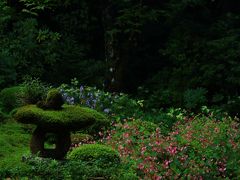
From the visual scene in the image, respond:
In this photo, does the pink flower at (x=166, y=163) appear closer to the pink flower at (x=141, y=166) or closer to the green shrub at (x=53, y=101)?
the pink flower at (x=141, y=166)

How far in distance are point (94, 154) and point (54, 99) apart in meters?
1.15

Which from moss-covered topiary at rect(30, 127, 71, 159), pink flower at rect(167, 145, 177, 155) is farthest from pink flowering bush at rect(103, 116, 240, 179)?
moss-covered topiary at rect(30, 127, 71, 159)

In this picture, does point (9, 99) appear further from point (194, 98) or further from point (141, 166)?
point (141, 166)

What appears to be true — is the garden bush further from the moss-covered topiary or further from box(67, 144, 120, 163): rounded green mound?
the moss-covered topiary

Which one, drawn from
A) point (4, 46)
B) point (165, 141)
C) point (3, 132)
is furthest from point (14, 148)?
point (4, 46)

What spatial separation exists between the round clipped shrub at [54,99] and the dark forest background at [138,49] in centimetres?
706

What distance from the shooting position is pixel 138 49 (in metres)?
21.4

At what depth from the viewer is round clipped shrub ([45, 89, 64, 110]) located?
9.02 m

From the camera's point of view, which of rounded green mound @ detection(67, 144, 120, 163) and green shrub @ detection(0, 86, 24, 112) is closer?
rounded green mound @ detection(67, 144, 120, 163)

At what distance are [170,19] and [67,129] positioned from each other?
11724mm

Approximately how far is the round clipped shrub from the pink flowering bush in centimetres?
164

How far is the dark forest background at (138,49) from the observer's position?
1738 cm

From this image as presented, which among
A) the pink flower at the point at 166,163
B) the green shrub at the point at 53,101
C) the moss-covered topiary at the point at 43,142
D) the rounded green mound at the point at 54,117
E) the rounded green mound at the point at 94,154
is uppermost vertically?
the green shrub at the point at 53,101

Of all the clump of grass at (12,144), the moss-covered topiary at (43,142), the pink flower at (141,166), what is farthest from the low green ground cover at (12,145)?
the pink flower at (141,166)
